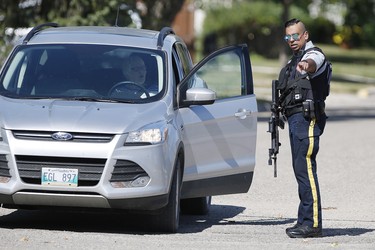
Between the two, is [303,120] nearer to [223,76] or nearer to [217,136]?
[217,136]

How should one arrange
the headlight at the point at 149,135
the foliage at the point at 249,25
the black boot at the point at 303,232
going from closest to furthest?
1. the headlight at the point at 149,135
2. the black boot at the point at 303,232
3. the foliage at the point at 249,25

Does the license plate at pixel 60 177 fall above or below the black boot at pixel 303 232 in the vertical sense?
above

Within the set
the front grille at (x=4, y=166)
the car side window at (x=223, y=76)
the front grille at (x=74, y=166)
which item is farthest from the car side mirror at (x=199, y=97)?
the car side window at (x=223, y=76)

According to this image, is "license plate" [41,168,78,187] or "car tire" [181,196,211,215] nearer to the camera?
"license plate" [41,168,78,187]

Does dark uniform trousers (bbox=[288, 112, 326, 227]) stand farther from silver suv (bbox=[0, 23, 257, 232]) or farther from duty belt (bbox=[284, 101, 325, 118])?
silver suv (bbox=[0, 23, 257, 232])

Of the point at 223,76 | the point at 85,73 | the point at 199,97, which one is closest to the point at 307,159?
the point at 199,97

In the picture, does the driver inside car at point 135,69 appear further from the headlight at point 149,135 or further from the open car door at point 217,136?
the headlight at point 149,135

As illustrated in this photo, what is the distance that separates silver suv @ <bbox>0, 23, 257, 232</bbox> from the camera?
8906mm

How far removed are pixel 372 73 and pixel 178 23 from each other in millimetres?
10228

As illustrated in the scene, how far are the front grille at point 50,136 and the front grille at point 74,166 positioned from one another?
15cm

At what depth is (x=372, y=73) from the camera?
50000 millimetres

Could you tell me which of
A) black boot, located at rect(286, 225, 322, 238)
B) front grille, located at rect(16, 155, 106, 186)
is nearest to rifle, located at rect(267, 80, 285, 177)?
black boot, located at rect(286, 225, 322, 238)

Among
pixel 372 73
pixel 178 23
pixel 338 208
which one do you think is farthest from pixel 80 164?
pixel 178 23

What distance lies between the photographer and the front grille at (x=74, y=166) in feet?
29.1
